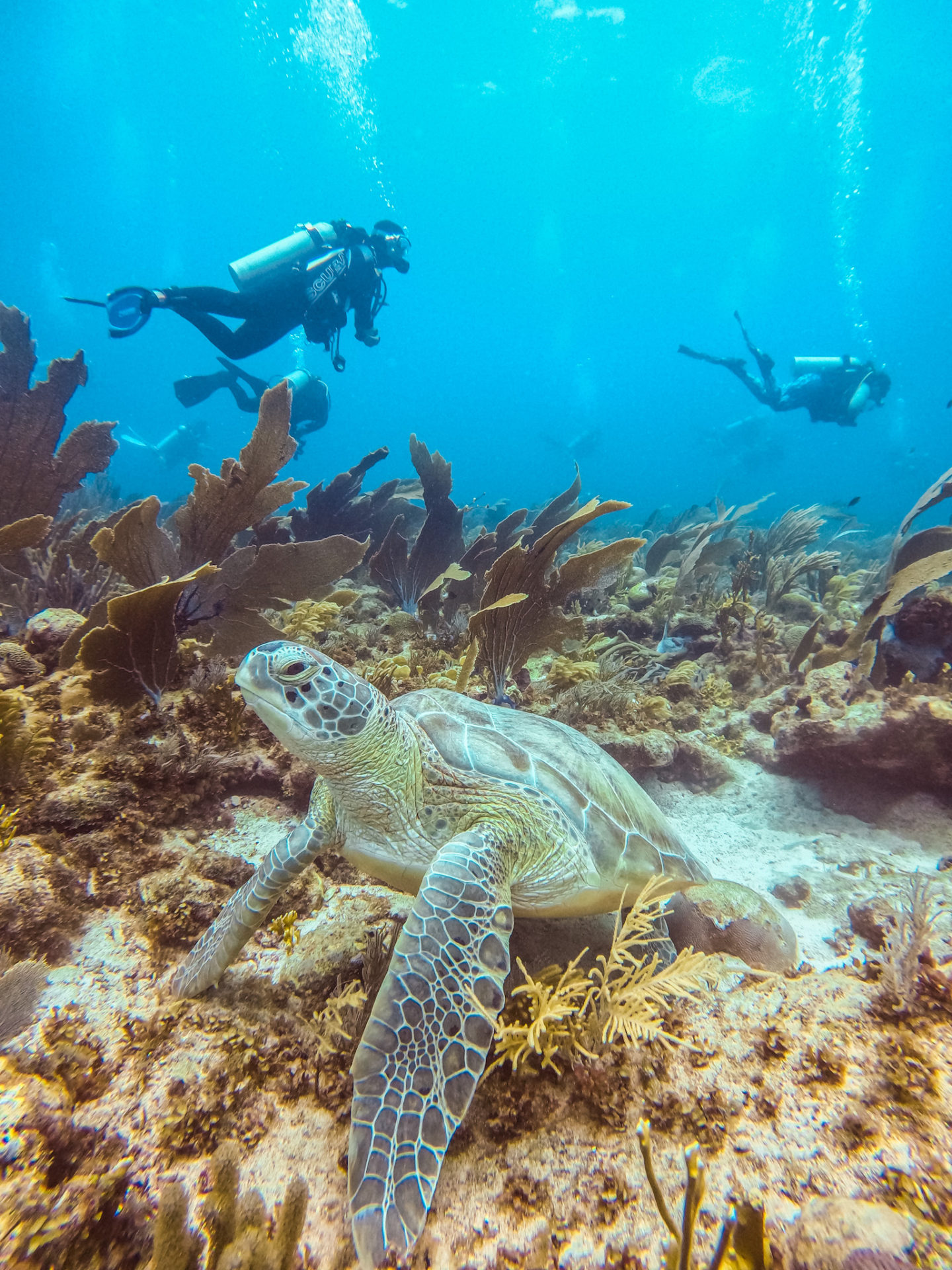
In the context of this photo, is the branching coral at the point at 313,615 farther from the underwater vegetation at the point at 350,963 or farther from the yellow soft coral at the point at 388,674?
the yellow soft coral at the point at 388,674

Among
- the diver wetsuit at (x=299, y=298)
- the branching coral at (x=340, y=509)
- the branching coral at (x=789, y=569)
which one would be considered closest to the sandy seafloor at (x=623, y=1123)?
the branching coral at (x=340, y=509)

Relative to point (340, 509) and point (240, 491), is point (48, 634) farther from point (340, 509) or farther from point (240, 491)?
point (340, 509)

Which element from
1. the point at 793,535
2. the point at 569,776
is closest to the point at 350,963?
the point at 569,776

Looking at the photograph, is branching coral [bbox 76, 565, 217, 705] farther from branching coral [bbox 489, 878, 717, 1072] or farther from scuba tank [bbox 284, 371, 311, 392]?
scuba tank [bbox 284, 371, 311, 392]

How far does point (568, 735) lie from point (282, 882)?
145 cm

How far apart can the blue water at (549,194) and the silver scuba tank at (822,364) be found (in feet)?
54.3

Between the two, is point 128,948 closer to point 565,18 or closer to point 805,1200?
point 805,1200

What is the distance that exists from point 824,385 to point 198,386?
62.1ft

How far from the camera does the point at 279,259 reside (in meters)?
9.66

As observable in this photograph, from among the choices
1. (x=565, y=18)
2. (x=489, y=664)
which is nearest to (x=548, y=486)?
(x=565, y=18)

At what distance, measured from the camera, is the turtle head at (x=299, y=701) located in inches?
69.8

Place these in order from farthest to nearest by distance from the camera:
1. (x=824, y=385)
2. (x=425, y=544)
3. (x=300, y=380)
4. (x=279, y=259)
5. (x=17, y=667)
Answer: (x=824, y=385) < (x=300, y=380) < (x=279, y=259) < (x=425, y=544) < (x=17, y=667)

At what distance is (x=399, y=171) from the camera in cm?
7219

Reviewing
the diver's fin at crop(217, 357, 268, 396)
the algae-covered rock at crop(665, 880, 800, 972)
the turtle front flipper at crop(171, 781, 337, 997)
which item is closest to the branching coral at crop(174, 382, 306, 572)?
the turtle front flipper at crop(171, 781, 337, 997)
